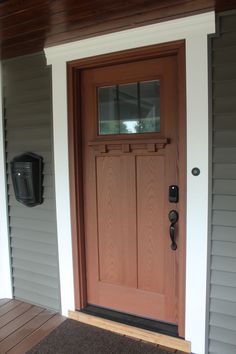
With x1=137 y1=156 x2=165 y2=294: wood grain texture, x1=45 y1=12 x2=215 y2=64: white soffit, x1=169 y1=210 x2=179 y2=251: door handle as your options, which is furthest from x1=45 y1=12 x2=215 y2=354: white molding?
x1=137 y1=156 x2=165 y2=294: wood grain texture

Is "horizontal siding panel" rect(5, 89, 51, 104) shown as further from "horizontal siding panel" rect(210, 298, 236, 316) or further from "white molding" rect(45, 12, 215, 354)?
"horizontal siding panel" rect(210, 298, 236, 316)

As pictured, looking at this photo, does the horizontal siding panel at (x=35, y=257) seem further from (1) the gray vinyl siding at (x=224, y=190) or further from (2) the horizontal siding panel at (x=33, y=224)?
(1) the gray vinyl siding at (x=224, y=190)

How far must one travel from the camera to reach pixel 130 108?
87.7 inches

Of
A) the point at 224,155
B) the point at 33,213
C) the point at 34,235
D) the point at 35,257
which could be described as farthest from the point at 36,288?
the point at 224,155

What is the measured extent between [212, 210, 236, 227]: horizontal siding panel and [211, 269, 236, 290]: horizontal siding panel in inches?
12.2

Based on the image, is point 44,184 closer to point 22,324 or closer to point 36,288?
point 36,288

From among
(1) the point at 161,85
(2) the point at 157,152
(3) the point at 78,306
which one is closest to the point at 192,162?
(2) the point at 157,152

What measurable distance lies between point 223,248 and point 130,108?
1.16 metres

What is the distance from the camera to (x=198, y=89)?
187 cm

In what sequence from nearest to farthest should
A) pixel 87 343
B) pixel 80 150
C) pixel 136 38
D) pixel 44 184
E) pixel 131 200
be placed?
pixel 136 38 → pixel 87 343 → pixel 131 200 → pixel 80 150 → pixel 44 184

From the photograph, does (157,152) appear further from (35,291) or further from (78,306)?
(35,291)

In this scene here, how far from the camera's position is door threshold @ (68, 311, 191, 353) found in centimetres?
206

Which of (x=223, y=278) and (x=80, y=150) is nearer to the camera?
(x=223, y=278)

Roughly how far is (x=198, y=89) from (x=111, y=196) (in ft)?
3.31
